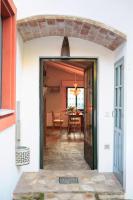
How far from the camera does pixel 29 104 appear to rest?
15.6 feet

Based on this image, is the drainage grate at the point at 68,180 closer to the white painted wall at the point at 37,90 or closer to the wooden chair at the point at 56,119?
the white painted wall at the point at 37,90

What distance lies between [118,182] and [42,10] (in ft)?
9.18

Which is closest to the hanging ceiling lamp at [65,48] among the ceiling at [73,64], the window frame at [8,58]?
the ceiling at [73,64]

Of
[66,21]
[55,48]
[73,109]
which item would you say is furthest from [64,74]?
[66,21]

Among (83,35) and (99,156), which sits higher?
(83,35)

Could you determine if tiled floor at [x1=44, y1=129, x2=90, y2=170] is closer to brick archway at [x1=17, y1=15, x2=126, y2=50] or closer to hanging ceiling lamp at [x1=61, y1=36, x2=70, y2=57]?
hanging ceiling lamp at [x1=61, y1=36, x2=70, y2=57]

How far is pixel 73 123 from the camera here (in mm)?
9938

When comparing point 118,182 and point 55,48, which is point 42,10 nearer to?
point 55,48

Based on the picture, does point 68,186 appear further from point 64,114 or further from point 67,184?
point 64,114

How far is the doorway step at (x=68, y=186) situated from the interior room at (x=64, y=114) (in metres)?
1.11

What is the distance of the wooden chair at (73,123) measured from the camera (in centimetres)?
965

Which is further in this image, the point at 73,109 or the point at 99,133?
the point at 73,109

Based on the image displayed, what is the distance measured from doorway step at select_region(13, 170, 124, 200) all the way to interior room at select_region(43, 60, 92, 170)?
111 cm

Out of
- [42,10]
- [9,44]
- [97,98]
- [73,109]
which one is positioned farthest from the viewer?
[73,109]
